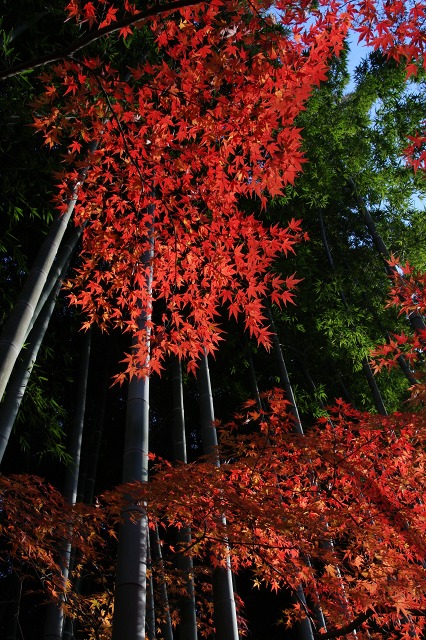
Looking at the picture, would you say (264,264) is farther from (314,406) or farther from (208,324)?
(314,406)

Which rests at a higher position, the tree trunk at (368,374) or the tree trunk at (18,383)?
the tree trunk at (368,374)

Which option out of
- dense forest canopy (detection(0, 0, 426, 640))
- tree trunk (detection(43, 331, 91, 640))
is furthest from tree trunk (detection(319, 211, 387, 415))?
tree trunk (detection(43, 331, 91, 640))

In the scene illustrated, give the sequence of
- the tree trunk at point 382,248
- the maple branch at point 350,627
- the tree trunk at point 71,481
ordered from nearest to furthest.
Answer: the maple branch at point 350,627 → the tree trunk at point 71,481 → the tree trunk at point 382,248

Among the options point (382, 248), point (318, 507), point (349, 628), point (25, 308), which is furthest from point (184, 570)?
point (382, 248)

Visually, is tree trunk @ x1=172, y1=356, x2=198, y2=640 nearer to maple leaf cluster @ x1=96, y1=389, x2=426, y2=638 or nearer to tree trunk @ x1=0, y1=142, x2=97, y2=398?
maple leaf cluster @ x1=96, y1=389, x2=426, y2=638

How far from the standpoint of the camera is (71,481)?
568cm

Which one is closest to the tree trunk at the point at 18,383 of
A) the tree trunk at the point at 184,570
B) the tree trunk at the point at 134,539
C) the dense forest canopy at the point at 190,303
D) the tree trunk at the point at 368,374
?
the dense forest canopy at the point at 190,303

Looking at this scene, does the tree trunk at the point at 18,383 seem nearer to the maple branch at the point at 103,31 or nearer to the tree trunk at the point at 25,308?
the tree trunk at the point at 25,308

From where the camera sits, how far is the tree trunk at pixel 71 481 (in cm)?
454

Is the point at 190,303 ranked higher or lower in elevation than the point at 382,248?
lower

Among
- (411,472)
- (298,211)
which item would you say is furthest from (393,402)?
(411,472)

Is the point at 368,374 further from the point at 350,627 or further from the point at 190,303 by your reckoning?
the point at 350,627

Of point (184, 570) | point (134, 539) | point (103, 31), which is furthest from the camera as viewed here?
point (184, 570)

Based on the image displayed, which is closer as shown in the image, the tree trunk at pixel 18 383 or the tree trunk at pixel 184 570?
the tree trunk at pixel 18 383
